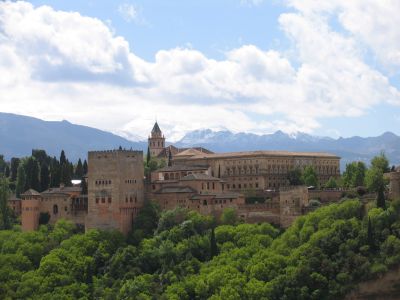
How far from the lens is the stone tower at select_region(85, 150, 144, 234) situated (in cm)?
7938

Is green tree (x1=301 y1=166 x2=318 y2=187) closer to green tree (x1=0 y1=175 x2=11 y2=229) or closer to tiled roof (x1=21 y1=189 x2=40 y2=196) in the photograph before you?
tiled roof (x1=21 y1=189 x2=40 y2=196)

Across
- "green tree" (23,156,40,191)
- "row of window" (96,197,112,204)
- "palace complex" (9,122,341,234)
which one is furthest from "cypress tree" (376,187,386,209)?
"green tree" (23,156,40,191)

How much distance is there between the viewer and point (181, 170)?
3627 inches

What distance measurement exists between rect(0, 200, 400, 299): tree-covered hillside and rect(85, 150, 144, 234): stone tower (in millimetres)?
1496

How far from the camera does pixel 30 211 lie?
274 ft

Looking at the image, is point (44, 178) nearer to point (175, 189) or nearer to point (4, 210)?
point (4, 210)

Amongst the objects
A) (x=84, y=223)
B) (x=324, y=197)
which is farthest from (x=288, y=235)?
(x=84, y=223)

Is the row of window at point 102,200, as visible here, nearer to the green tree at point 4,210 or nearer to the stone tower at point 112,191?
the stone tower at point 112,191

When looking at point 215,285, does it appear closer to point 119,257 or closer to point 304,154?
point 119,257

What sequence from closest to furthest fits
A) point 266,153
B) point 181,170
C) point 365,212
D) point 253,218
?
point 365,212, point 253,218, point 181,170, point 266,153

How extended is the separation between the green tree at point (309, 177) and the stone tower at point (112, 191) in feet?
75.3

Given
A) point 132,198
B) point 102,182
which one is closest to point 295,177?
point 132,198

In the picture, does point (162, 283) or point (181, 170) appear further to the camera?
point (181, 170)

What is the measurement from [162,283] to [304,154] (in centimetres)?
4318
